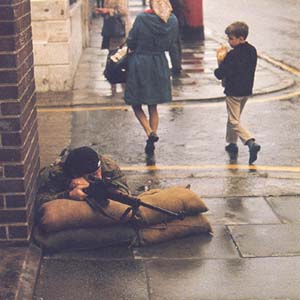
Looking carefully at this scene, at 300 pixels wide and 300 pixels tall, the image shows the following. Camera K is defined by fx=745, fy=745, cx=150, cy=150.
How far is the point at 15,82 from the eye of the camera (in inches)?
186

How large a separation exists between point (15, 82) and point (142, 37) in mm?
3281

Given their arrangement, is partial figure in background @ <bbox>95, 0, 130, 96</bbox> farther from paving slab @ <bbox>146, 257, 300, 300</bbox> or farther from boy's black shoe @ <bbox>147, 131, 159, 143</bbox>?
paving slab @ <bbox>146, 257, 300, 300</bbox>

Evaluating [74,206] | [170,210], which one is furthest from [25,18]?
[170,210]

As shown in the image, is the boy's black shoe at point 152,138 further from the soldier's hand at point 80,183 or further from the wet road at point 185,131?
the soldier's hand at point 80,183

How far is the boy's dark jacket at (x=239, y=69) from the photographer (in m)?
7.69

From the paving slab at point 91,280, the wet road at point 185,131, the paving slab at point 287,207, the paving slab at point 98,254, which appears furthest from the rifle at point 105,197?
the wet road at point 185,131

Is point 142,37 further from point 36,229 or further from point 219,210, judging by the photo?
point 36,229

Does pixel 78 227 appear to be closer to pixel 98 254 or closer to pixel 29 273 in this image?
pixel 98 254

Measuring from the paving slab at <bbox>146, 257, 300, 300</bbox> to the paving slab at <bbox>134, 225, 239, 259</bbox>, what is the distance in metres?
0.10

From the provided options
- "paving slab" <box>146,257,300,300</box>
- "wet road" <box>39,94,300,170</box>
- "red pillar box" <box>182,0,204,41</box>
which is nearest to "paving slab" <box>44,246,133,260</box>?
"paving slab" <box>146,257,300,300</box>

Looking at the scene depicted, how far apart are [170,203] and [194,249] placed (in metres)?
0.41

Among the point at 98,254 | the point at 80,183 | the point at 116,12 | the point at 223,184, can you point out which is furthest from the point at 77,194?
the point at 116,12

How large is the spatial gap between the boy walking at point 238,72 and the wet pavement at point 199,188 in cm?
27

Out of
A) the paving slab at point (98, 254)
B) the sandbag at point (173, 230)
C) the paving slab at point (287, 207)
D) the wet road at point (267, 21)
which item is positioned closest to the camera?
the paving slab at point (98, 254)
